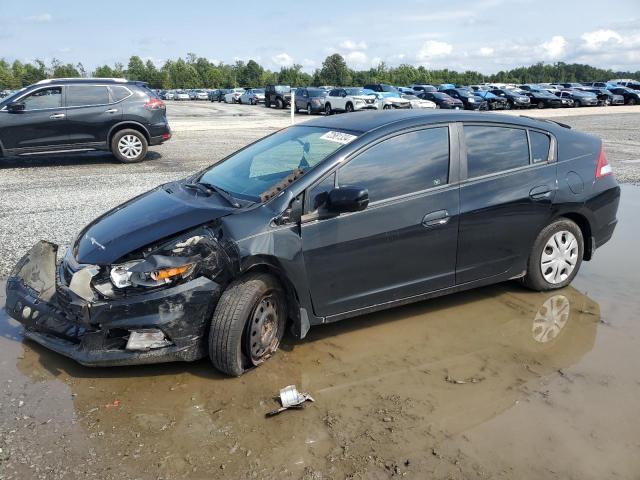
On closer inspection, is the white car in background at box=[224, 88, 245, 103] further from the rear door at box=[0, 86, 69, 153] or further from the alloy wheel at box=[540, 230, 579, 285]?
the alloy wheel at box=[540, 230, 579, 285]

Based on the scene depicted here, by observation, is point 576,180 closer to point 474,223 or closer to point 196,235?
point 474,223

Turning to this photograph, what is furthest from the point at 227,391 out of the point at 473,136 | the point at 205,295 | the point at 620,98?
the point at 620,98

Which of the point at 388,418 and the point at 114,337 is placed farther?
the point at 114,337

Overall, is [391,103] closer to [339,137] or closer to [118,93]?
[118,93]

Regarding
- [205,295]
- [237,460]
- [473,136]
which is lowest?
[237,460]

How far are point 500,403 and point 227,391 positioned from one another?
164 centimetres

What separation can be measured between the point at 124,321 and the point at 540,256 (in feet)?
11.1

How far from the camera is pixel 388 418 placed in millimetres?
3195

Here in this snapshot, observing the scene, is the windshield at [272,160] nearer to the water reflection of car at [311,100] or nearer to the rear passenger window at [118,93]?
the rear passenger window at [118,93]

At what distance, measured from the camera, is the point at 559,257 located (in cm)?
488

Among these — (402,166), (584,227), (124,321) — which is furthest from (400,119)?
(124,321)

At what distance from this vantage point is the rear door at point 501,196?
4.32 m

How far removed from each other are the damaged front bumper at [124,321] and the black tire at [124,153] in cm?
859

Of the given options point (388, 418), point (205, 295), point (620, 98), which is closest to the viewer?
point (388, 418)
